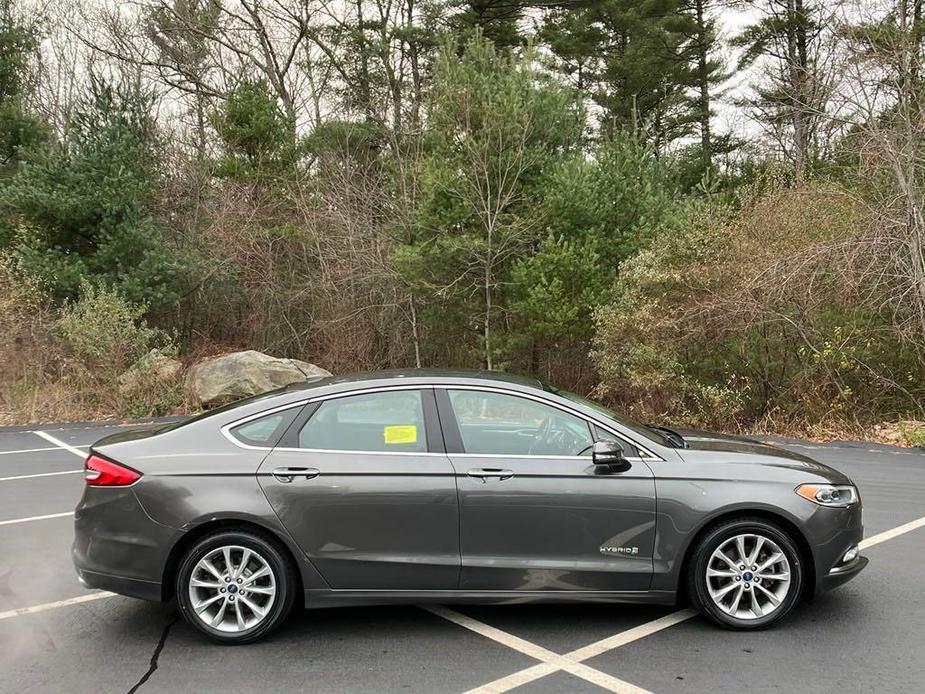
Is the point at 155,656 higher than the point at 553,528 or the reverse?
the reverse

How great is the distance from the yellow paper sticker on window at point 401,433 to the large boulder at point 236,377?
34.5ft

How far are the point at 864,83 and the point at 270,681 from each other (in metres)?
12.1

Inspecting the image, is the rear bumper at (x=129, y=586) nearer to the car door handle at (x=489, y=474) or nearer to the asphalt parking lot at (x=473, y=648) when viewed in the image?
the asphalt parking lot at (x=473, y=648)

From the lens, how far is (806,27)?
21562 millimetres

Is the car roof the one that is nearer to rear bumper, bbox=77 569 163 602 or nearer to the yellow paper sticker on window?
the yellow paper sticker on window

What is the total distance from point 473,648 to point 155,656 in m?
1.73

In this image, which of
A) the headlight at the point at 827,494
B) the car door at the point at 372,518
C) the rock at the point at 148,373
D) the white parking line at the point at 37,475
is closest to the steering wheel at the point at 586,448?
the car door at the point at 372,518

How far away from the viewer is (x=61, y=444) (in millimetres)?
11188

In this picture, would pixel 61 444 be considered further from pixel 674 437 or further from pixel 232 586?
pixel 674 437

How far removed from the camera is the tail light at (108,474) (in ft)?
13.5

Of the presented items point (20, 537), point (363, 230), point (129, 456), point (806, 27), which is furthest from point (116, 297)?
point (806, 27)

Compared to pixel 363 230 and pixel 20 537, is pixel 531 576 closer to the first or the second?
pixel 20 537

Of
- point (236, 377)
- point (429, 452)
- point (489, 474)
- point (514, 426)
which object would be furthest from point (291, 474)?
point (236, 377)

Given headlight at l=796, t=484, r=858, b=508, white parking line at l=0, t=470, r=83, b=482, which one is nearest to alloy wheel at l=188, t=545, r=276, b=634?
headlight at l=796, t=484, r=858, b=508
